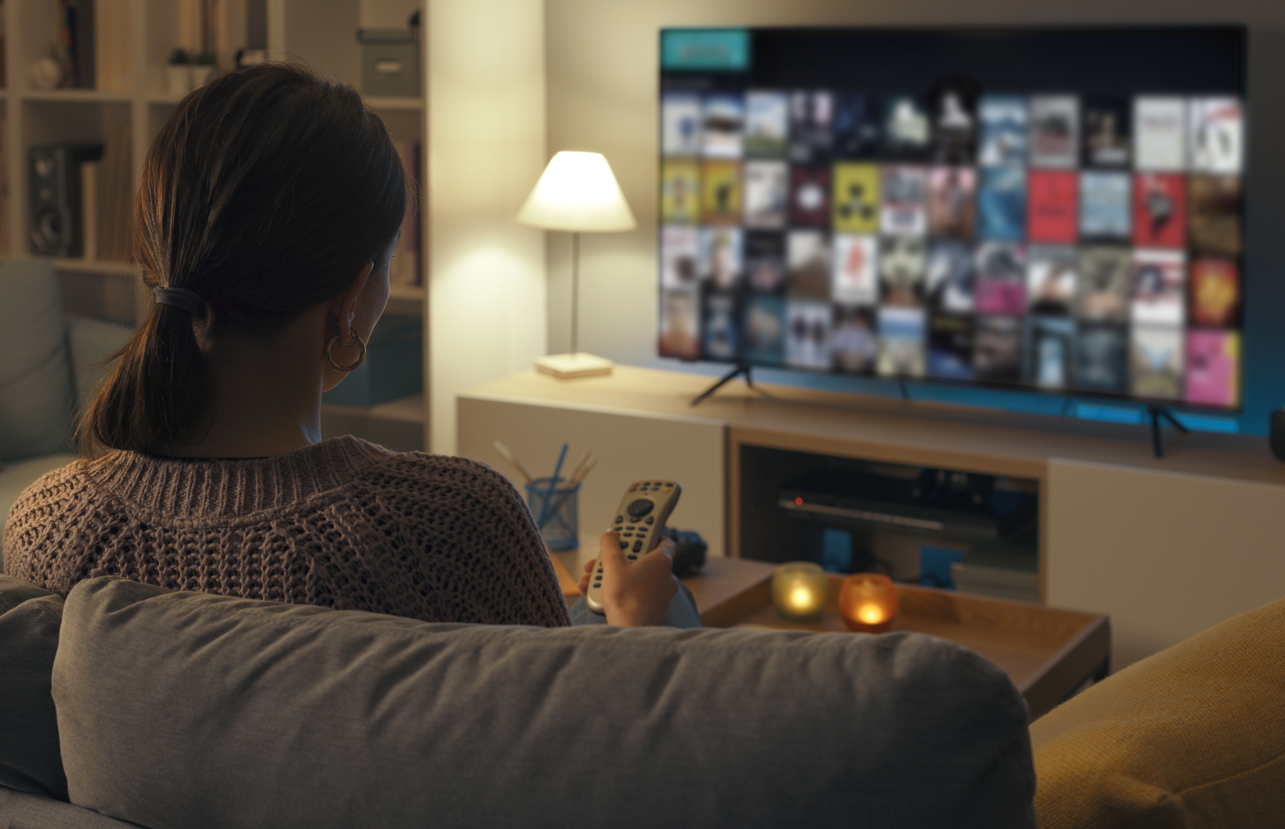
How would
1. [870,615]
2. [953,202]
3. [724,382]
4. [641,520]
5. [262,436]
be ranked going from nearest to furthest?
[262,436] → [641,520] → [870,615] → [953,202] → [724,382]

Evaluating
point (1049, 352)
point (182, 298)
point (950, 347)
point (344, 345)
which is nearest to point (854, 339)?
point (950, 347)

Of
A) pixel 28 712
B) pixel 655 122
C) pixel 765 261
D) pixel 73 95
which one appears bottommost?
pixel 28 712

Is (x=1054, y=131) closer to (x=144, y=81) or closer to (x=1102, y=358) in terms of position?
(x=1102, y=358)

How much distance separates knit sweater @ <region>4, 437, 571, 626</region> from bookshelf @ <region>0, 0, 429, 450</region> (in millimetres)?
2400

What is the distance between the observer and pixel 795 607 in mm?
1966

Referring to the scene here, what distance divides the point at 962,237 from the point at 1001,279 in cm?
13

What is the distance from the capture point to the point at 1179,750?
2.02 feet

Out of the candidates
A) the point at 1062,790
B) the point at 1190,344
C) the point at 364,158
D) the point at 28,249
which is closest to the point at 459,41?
the point at 28,249

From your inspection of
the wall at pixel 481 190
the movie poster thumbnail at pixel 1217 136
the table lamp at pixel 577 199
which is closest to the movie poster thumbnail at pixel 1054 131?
the movie poster thumbnail at pixel 1217 136

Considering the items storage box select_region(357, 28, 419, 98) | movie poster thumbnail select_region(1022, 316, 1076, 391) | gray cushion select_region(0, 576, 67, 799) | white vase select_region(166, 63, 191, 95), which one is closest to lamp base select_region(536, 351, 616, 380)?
storage box select_region(357, 28, 419, 98)

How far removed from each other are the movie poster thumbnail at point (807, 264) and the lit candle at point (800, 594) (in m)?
1.22

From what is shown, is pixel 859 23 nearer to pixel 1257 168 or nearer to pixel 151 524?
pixel 1257 168

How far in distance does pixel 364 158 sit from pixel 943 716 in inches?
25.6

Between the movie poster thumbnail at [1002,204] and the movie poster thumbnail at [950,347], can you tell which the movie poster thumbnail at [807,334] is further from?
the movie poster thumbnail at [1002,204]
